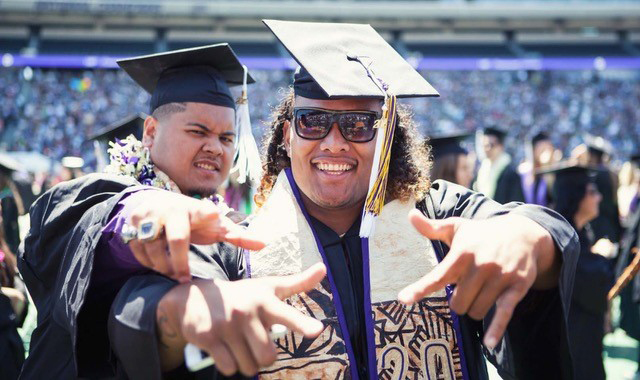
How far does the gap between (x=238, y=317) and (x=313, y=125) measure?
903 mm

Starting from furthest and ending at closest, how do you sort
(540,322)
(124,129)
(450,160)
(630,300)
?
1. (630,300)
2. (450,160)
3. (124,129)
4. (540,322)

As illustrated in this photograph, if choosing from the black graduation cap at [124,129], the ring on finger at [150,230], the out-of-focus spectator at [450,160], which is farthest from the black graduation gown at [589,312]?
the ring on finger at [150,230]

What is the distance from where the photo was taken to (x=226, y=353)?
112cm

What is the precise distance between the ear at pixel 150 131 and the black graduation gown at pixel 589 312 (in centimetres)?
320

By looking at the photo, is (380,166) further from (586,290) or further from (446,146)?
(446,146)

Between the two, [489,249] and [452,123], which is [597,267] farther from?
[452,123]

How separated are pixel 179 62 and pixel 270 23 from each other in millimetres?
987

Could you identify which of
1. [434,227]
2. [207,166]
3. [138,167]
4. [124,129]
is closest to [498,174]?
[124,129]

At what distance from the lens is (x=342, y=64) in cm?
189

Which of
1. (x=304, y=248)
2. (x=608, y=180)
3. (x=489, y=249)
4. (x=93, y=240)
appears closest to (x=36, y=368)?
(x=93, y=240)

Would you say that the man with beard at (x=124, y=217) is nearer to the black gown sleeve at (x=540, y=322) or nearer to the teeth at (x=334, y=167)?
the teeth at (x=334, y=167)

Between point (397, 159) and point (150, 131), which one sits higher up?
point (150, 131)

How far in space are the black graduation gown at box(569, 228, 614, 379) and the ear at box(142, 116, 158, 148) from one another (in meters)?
3.20

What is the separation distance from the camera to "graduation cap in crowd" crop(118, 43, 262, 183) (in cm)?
280
